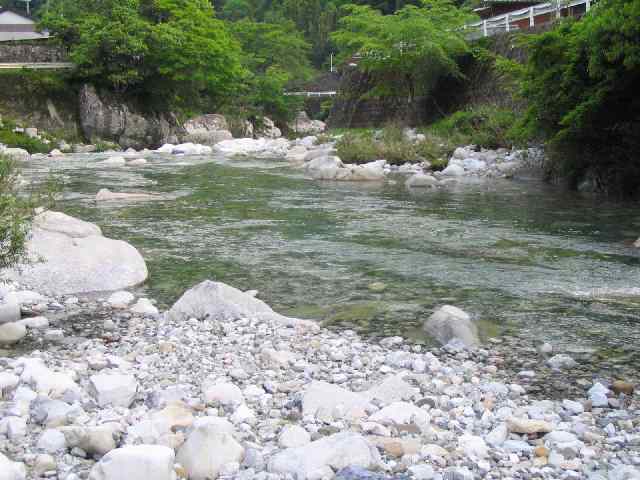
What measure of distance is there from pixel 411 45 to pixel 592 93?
17.1m

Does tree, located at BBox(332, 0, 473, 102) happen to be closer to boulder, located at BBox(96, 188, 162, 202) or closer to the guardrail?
the guardrail

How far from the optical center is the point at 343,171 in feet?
50.9

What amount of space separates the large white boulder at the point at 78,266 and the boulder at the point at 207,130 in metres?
26.0

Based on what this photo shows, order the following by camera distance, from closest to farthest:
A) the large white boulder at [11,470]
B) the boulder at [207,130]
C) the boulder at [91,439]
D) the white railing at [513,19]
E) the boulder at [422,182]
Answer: the large white boulder at [11,470], the boulder at [91,439], the boulder at [422,182], the white railing at [513,19], the boulder at [207,130]

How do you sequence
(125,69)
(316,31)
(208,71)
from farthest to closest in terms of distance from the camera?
(316,31) < (208,71) < (125,69)

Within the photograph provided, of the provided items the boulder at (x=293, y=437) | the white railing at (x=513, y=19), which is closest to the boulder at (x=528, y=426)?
the boulder at (x=293, y=437)

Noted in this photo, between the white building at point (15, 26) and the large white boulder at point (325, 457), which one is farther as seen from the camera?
the white building at point (15, 26)

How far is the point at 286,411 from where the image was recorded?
11.2ft

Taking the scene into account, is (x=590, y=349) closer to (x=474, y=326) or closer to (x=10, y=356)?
(x=474, y=326)

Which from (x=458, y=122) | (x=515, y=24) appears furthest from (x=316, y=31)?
(x=458, y=122)

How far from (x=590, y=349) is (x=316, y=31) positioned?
60314 mm

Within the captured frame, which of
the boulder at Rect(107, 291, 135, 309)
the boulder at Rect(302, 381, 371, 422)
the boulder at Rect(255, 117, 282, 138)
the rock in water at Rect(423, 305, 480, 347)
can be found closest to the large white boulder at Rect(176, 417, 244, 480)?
the boulder at Rect(302, 381, 371, 422)

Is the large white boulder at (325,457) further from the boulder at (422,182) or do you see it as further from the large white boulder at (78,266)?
the boulder at (422,182)

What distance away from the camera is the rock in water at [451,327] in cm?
458
